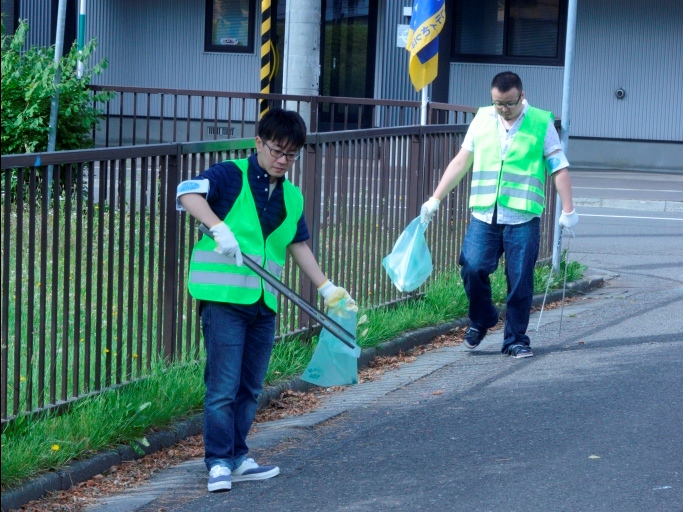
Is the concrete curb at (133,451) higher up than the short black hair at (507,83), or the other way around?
the short black hair at (507,83)

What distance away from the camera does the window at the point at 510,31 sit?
920 inches

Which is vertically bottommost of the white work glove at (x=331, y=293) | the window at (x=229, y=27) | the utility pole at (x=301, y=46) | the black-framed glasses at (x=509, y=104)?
the white work glove at (x=331, y=293)

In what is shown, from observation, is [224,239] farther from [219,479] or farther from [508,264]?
[508,264]

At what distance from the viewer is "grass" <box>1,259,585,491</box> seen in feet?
14.7

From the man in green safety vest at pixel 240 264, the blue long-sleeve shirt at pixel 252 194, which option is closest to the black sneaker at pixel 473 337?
the man in green safety vest at pixel 240 264

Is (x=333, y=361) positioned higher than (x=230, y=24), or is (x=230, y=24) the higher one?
(x=230, y=24)

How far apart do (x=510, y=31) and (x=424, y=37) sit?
12860 millimetres

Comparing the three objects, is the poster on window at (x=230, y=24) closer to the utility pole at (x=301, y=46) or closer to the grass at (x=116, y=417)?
the utility pole at (x=301, y=46)

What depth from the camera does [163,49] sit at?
23906 mm

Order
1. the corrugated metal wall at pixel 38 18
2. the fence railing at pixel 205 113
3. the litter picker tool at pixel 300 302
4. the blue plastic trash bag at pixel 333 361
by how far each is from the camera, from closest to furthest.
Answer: the litter picker tool at pixel 300 302 → the blue plastic trash bag at pixel 333 361 → the fence railing at pixel 205 113 → the corrugated metal wall at pixel 38 18

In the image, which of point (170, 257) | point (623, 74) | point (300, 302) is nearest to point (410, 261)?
point (170, 257)

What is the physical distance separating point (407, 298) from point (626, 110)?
53.8 ft

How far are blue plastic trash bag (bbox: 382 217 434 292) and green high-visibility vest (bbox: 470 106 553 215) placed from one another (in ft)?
1.48

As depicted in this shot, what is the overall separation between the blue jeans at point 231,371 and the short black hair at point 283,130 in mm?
679
